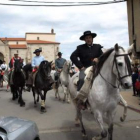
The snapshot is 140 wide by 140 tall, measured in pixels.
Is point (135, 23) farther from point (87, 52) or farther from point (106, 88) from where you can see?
point (106, 88)

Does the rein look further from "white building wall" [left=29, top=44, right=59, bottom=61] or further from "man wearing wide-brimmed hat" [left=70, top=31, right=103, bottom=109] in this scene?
"white building wall" [left=29, top=44, right=59, bottom=61]

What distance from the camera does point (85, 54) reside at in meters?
5.46

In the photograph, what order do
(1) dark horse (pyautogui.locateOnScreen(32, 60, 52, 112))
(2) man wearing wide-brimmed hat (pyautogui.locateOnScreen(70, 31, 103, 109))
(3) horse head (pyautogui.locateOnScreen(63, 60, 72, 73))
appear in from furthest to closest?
(3) horse head (pyautogui.locateOnScreen(63, 60, 72, 73))
(1) dark horse (pyautogui.locateOnScreen(32, 60, 52, 112))
(2) man wearing wide-brimmed hat (pyautogui.locateOnScreen(70, 31, 103, 109))

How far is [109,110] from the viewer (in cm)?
448

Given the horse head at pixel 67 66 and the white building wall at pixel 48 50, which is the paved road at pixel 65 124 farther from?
the white building wall at pixel 48 50

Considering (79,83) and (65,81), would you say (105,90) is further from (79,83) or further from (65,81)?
(65,81)

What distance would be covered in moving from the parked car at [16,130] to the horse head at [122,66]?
1780 mm

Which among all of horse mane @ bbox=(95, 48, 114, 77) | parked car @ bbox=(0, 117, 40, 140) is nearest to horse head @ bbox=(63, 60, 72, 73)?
horse mane @ bbox=(95, 48, 114, 77)

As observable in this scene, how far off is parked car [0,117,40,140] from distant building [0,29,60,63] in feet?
208

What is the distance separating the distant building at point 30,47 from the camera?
6631 cm

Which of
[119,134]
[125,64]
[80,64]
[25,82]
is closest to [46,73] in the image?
[25,82]

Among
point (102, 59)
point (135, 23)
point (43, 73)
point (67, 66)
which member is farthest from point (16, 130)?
point (135, 23)

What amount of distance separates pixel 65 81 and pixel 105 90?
6.75 m

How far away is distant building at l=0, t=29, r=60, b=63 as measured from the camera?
66312mm
